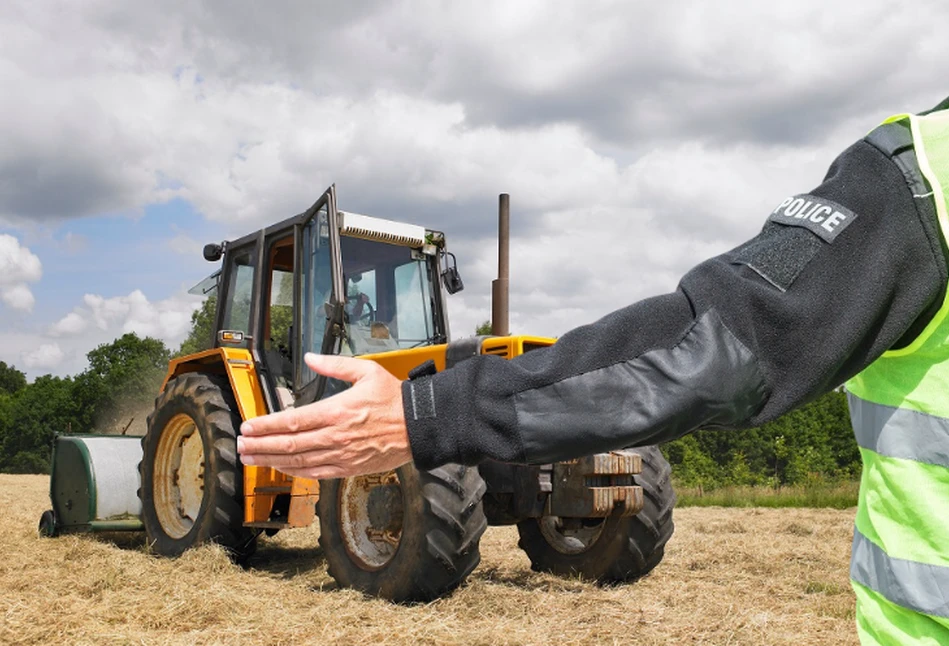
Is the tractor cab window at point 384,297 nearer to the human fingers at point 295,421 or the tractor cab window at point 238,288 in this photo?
the tractor cab window at point 238,288

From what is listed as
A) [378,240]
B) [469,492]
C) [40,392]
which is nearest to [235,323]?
[378,240]

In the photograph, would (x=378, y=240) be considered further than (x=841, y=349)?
Yes

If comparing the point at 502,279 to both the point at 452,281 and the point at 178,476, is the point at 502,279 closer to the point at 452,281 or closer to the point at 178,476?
the point at 452,281

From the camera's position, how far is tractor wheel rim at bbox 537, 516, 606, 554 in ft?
19.3

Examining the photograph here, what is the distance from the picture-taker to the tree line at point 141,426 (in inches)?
1015

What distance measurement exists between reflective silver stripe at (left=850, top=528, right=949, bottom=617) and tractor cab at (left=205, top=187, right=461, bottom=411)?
4936 mm

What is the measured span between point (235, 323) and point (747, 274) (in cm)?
667

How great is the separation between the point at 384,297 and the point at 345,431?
526 cm

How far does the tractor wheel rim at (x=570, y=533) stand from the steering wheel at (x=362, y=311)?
5.86 feet

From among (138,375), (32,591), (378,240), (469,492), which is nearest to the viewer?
(469,492)

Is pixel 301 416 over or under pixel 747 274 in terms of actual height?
under

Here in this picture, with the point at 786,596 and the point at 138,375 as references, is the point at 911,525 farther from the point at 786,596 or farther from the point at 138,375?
the point at 138,375

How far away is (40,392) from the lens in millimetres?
35875

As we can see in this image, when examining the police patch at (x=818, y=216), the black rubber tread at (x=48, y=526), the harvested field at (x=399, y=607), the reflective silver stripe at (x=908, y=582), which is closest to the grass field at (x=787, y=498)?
the harvested field at (x=399, y=607)
